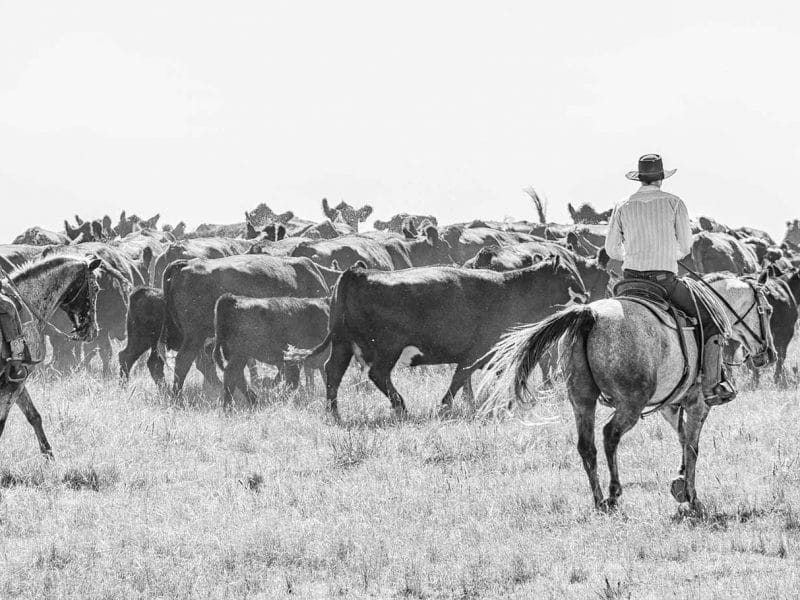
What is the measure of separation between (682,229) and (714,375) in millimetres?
1047

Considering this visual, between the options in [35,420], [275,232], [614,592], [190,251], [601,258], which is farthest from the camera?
[275,232]

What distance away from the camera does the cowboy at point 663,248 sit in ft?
24.5

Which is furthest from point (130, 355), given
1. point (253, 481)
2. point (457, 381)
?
point (253, 481)

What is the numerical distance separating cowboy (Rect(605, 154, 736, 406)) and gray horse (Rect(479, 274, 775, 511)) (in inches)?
5.9

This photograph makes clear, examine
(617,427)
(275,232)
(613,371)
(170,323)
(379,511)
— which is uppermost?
(275,232)

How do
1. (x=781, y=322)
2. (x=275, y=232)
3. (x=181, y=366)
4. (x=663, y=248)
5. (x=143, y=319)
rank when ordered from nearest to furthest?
(x=663, y=248), (x=181, y=366), (x=781, y=322), (x=143, y=319), (x=275, y=232)

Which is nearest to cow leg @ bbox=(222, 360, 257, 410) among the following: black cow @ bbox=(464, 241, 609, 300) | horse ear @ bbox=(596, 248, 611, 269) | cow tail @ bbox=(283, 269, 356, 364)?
cow tail @ bbox=(283, 269, 356, 364)

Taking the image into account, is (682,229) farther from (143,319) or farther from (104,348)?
(104,348)

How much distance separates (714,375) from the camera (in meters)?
7.48

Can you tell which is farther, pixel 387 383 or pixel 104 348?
pixel 104 348

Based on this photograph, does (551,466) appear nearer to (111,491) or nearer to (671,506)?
(671,506)

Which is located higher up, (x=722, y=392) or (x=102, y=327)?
(x=722, y=392)

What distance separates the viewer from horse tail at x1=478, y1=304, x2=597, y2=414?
7133 millimetres

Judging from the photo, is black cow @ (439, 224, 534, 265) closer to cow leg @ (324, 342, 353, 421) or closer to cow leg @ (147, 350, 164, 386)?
cow leg @ (147, 350, 164, 386)
